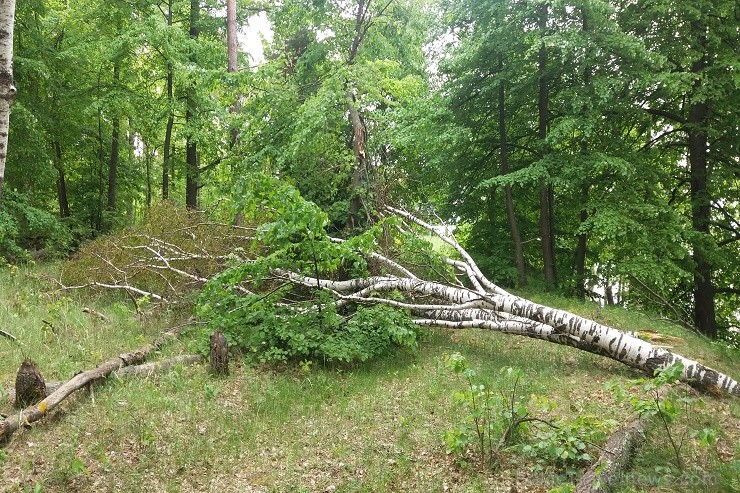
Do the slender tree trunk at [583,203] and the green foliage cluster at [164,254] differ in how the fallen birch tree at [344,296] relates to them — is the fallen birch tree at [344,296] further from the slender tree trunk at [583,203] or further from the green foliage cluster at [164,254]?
the slender tree trunk at [583,203]

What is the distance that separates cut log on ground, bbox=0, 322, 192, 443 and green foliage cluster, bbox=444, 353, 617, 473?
3876mm

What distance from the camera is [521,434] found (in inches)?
175

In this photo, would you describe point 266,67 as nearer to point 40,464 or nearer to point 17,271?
point 17,271

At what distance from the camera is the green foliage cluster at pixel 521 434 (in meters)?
3.86

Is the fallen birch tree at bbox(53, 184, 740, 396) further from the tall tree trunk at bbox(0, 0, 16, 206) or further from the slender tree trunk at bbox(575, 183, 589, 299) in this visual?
the slender tree trunk at bbox(575, 183, 589, 299)

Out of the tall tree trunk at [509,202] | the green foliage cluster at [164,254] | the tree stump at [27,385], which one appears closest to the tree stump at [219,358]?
the tree stump at [27,385]

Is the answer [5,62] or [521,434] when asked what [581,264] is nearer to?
[521,434]

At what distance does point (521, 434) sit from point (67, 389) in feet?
15.2

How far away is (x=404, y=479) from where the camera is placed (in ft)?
13.3

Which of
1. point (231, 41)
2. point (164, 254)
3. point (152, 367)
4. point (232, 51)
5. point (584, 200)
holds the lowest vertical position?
point (152, 367)

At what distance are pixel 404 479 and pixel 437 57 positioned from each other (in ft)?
37.4

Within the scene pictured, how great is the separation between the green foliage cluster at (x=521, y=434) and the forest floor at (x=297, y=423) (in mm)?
98

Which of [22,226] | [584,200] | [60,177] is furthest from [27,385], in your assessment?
[60,177]

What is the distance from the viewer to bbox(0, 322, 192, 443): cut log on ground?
4.22 meters
